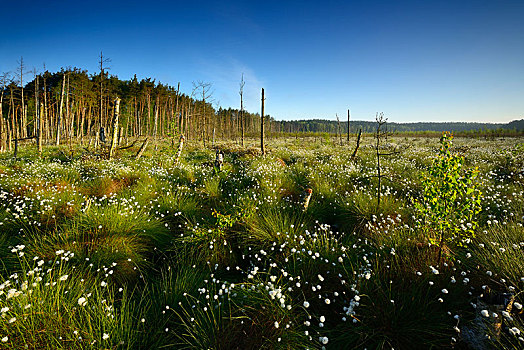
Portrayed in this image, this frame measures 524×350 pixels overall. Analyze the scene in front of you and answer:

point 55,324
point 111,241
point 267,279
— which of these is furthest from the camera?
point 111,241

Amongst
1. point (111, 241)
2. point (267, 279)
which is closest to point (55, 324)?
point (111, 241)

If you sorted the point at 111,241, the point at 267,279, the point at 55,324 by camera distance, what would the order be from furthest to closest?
the point at 111,241
the point at 267,279
the point at 55,324

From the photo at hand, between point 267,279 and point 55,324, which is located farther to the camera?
point 267,279

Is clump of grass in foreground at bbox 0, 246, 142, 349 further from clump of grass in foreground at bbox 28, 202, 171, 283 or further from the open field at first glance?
clump of grass in foreground at bbox 28, 202, 171, 283

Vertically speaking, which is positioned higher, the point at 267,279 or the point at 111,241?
the point at 111,241

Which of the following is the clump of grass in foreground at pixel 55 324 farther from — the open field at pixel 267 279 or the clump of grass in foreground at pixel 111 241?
the clump of grass in foreground at pixel 111 241

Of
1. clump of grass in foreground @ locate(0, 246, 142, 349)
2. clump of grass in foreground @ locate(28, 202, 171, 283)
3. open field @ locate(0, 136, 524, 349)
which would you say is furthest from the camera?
clump of grass in foreground @ locate(28, 202, 171, 283)

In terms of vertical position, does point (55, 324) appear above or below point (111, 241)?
below

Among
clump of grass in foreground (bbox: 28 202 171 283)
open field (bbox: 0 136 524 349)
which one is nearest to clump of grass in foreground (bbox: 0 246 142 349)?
open field (bbox: 0 136 524 349)

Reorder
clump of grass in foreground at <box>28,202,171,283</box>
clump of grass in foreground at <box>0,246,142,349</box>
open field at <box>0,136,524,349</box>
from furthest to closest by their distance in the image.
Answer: clump of grass in foreground at <box>28,202,171,283</box> < open field at <box>0,136,524,349</box> < clump of grass in foreground at <box>0,246,142,349</box>

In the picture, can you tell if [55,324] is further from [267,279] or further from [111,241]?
[267,279]

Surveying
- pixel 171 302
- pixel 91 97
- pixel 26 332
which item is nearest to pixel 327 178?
pixel 171 302

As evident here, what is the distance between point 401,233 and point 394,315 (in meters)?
1.87

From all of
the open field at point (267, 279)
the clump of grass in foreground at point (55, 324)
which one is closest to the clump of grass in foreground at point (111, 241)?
the open field at point (267, 279)
